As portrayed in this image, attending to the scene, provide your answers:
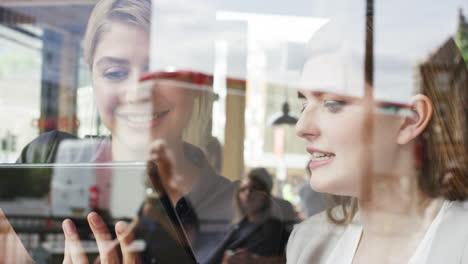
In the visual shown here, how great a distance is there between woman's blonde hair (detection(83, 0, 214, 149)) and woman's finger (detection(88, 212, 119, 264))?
0.27 meters

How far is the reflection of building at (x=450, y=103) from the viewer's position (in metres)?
0.81

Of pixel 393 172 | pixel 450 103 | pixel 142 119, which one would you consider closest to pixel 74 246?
pixel 142 119

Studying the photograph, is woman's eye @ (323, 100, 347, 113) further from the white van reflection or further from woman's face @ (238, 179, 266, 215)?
the white van reflection

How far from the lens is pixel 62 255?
3.35 feet

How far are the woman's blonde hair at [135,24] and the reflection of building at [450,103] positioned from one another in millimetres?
451

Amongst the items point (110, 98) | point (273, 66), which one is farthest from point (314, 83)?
point (110, 98)

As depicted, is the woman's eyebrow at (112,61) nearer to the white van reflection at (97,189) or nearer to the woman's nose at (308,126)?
the white van reflection at (97,189)

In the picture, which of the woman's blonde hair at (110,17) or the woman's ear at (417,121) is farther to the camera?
Result: the woman's blonde hair at (110,17)

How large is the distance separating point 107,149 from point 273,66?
0.44m

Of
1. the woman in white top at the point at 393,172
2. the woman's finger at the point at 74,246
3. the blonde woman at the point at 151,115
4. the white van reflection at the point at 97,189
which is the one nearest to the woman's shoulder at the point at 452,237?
the woman in white top at the point at 393,172

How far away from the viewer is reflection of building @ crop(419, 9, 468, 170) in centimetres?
81

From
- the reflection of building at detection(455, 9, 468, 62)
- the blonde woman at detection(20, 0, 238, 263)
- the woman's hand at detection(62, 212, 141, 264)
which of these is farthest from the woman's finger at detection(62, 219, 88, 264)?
the reflection of building at detection(455, 9, 468, 62)

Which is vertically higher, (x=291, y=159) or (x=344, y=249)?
(x=291, y=159)

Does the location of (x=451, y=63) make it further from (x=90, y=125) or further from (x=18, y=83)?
(x=18, y=83)
